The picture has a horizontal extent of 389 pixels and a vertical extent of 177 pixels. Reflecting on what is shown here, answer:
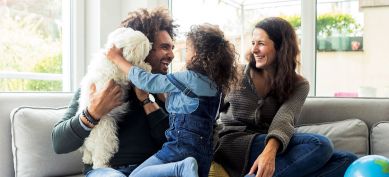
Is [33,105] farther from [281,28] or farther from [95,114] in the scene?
[281,28]

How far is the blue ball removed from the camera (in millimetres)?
Answer: 1627

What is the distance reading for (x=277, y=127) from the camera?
1.76 meters

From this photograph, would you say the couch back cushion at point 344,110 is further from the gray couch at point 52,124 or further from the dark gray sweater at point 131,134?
the dark gray sweater at point 131,134

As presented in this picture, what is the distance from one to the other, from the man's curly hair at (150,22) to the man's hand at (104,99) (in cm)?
29

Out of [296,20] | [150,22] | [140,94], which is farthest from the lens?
[296,20]

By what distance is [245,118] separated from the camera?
1.98m

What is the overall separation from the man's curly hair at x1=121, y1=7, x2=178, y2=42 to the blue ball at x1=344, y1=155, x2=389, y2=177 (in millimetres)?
967

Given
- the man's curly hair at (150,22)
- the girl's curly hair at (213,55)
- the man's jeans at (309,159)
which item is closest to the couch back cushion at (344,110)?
the man's jeans at (309,159)

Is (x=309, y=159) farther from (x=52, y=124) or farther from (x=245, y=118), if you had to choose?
(x=52, y=124)

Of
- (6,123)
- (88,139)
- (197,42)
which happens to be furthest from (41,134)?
(197,42)

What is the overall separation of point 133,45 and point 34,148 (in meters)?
0.68

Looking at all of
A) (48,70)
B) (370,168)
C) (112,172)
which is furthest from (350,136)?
(48,70)

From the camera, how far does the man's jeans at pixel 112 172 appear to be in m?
1.48

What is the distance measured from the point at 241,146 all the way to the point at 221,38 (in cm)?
52
